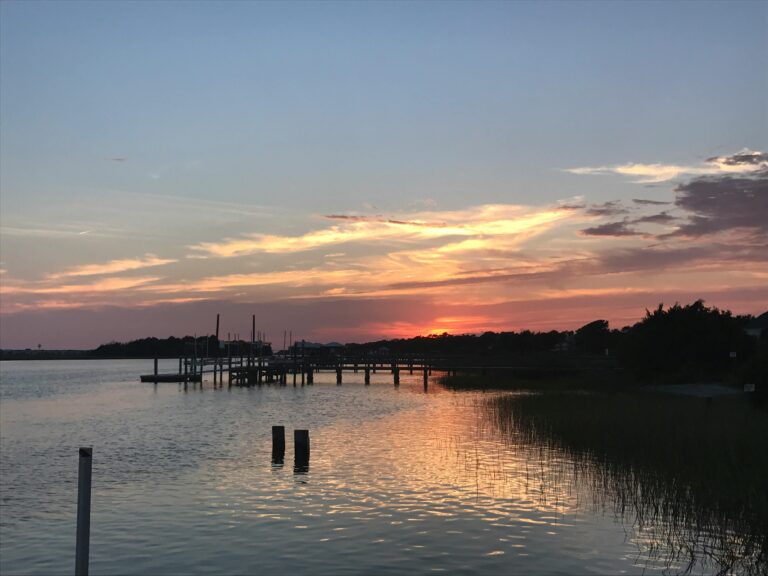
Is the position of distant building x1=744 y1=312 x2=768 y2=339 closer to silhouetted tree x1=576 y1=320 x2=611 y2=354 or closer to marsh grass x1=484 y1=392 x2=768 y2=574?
marsh grass x1=484 y1=392 x2=768 y2=574

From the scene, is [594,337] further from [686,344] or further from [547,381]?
[686,344]

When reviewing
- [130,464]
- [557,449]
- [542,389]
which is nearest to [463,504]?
[557,449]

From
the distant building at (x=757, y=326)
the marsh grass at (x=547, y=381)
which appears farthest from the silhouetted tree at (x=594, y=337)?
the marsh grass at (x=547, y=381)

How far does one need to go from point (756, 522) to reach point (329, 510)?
10.3 m

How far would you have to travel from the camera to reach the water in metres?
15.6

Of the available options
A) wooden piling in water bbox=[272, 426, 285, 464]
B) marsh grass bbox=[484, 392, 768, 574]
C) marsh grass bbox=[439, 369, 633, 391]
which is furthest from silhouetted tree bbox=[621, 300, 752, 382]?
wooden piling in water bbox=[272, 426, 285, 464]

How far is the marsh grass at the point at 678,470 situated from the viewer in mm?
15609

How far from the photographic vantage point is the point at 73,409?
210 feet

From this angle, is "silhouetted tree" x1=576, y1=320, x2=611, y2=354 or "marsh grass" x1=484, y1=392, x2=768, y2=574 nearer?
"marsh grass" x1=484, y1=392, x2=768, y2=574

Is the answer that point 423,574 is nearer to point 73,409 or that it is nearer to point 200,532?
point 200,532

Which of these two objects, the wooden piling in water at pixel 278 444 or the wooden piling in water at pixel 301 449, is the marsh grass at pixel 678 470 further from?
the wooden piling in water at pixel 278 444

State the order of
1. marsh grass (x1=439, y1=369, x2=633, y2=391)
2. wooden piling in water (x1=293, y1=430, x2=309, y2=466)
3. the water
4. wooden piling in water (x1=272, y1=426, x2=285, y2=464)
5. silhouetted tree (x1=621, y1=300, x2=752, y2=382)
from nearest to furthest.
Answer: the water, wooden piling in water (x1=293, y1=430, x2=309, y2=466), wooden piling in water (x1=272, y1=426, x2=285, y2=464), silhouetted tree (x1=621, y1=300, x2=752, y2=382), marsh grass (x1=439, y1=369, x2=633, y2=391)

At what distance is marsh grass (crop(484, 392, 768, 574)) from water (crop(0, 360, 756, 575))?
590mm

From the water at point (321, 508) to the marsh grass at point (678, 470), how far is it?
59cm
